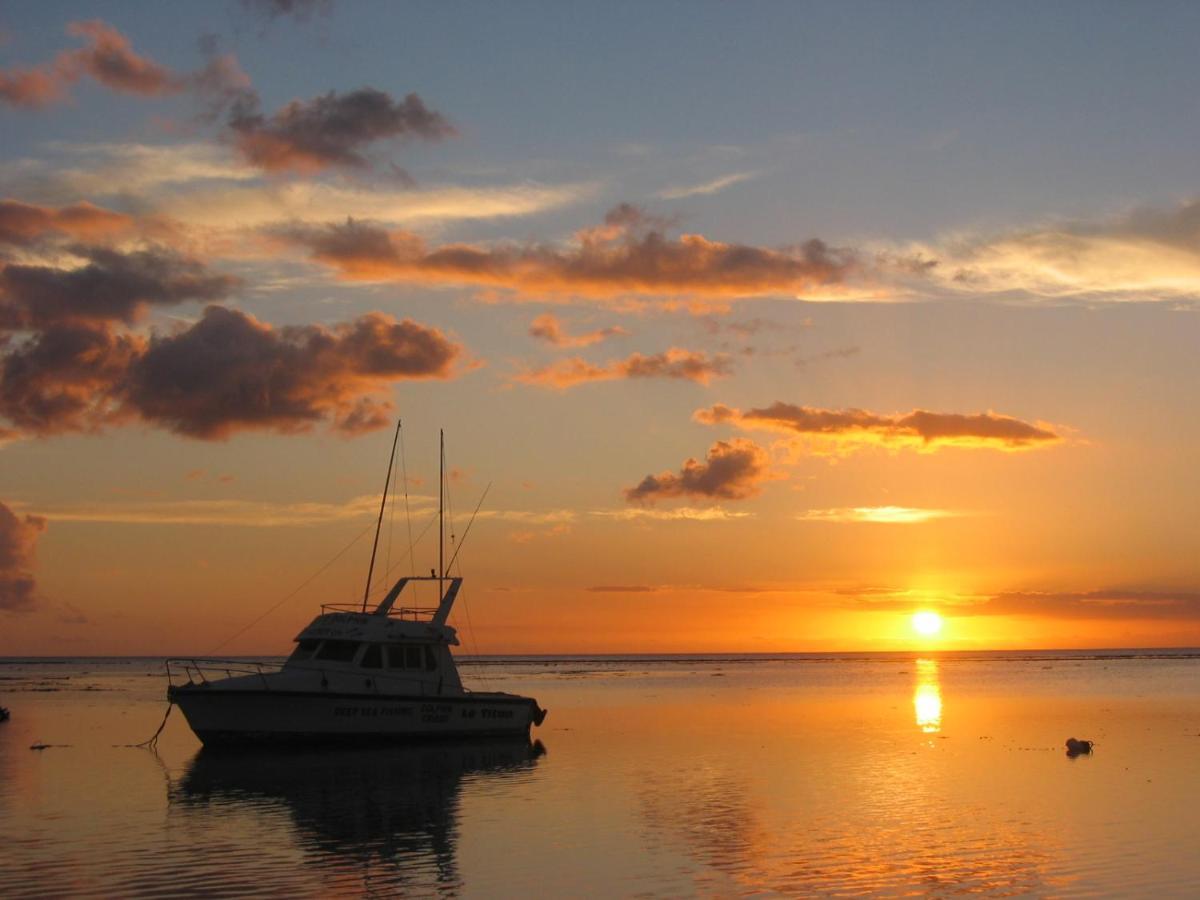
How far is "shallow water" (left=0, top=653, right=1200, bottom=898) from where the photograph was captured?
874 inches

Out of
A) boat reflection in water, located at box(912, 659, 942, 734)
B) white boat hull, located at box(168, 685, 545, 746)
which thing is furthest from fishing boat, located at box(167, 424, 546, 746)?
boat reflection in water, located at box(912, 659, 942, 734)

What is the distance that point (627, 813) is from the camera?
29.8 m

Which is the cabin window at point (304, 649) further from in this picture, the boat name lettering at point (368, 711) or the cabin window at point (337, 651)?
the boat name lettering at point (368, 711)

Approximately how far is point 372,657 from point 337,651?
1.25m

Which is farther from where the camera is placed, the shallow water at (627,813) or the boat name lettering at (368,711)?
the boat name lettering at (368,711)

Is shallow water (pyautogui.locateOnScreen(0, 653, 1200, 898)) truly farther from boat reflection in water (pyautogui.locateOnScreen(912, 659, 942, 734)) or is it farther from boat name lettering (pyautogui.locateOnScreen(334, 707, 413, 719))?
boat name lettering (pyautogui.locateOnScreen(334, 707, 413, 719))

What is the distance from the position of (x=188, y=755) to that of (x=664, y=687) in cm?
6432

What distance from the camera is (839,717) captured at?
62.1 metres

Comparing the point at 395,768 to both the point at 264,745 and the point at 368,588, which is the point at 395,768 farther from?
the point at 368,588

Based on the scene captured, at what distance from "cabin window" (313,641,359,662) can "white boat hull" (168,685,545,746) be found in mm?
1265

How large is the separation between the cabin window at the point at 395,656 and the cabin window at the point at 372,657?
426mm

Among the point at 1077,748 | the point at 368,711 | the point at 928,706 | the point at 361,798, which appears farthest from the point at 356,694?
the point at 928,706

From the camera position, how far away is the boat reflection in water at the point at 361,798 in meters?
23.8

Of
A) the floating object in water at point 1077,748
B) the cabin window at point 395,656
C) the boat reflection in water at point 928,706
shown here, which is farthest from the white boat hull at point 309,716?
the boat reflection in water at point 928,706
